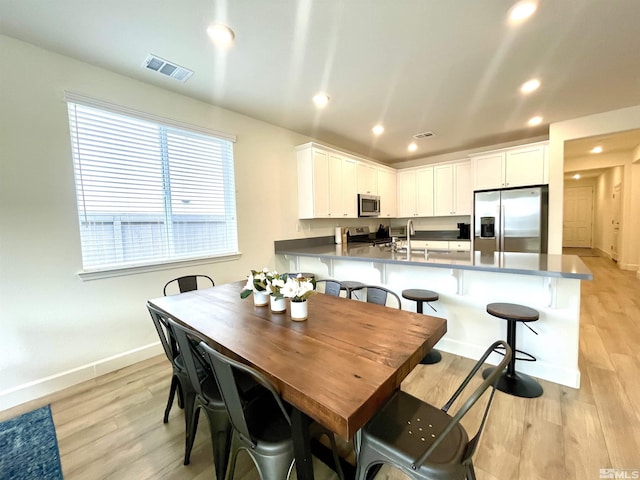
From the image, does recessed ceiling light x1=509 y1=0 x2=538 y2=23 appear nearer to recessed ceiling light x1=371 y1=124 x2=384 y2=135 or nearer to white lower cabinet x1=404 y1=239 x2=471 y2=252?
recessed ceiling light x1=371 y1=124 x2=384 y2=135

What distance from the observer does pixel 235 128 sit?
3330mm

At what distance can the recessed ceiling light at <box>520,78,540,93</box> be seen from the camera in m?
2.66

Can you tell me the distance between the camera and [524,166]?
4.13m

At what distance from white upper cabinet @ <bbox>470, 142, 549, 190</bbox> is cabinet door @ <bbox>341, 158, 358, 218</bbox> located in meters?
2.04

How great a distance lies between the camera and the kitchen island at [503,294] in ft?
6.81

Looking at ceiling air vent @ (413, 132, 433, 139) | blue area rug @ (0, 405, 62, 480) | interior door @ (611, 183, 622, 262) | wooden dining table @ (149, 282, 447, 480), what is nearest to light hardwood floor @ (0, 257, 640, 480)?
blue area rug @ (0, 405, 62, 480)

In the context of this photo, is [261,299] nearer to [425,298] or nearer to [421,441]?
[421,441]

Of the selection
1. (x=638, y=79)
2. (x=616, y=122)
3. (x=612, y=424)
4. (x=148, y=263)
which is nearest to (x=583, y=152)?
(x=616, y=122)

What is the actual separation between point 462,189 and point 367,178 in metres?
1.77

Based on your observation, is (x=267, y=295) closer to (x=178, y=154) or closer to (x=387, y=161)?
(x=178, y=154)

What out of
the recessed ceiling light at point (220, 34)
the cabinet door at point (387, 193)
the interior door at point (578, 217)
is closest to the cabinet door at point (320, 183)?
the cabinet door at point (387, 193)

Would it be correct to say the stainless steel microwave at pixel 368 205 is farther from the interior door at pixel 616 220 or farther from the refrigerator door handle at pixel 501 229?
the interior door at pixel 616 220

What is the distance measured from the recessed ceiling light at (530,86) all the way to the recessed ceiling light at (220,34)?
2.79 m

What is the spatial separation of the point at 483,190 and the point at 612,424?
3.57 meters
